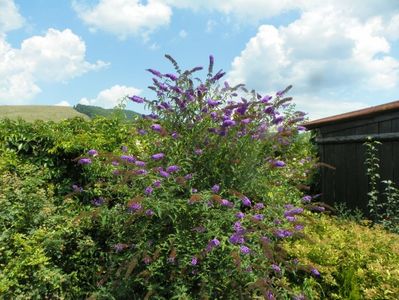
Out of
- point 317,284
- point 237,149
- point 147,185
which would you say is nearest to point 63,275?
point 147,185

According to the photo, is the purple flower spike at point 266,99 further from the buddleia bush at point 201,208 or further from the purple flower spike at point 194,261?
the purple flower spike at point 194,261

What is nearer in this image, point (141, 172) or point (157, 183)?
point (157, 183)

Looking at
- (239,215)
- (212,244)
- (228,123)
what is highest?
(228,123)

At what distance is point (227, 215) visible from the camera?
172 inches

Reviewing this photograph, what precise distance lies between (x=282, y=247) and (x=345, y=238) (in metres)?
0.88

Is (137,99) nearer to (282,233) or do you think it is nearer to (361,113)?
(282,233)

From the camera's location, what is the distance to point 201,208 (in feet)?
14.5

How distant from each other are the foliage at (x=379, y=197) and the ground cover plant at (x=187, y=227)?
1.78m

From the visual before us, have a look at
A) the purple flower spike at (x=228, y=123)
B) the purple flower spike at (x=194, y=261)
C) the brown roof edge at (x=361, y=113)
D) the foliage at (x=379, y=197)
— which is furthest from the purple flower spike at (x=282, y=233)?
the brown roof edge at (x=361, y=113)

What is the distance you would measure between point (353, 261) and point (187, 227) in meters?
1.78

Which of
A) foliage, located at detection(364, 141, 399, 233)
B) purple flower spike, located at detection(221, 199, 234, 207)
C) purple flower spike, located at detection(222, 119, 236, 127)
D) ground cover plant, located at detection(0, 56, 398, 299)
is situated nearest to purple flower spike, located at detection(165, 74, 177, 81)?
ground cover plant, located at detection(0, 56, 398, 299)

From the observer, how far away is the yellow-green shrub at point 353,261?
4449mm

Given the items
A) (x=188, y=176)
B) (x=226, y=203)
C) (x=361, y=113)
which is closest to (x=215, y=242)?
(x=226, y=203)

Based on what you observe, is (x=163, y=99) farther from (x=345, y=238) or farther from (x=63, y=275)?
(x=345, y=238)
